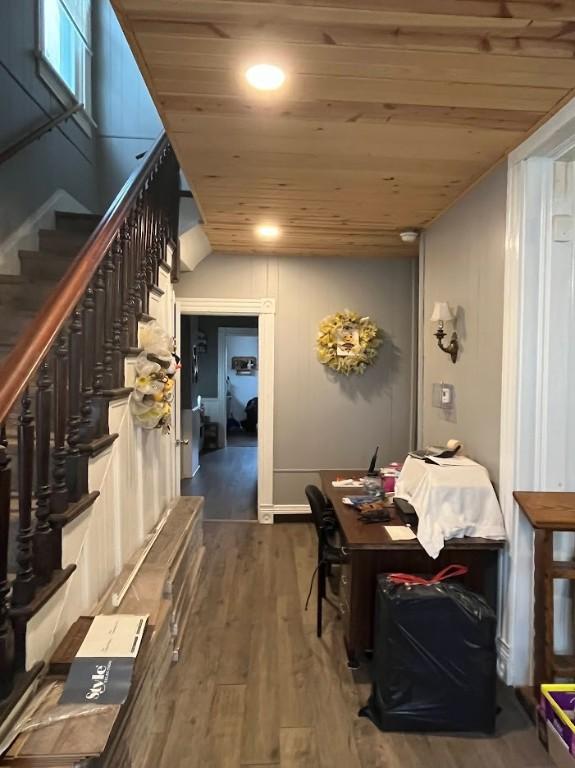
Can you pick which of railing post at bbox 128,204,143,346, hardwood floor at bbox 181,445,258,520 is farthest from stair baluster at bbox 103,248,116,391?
hardwood floor at bbox 181,445,258,520

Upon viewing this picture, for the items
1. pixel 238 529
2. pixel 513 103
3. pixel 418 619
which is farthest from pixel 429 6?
pixel 238 529

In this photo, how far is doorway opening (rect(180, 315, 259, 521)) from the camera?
18.7 feet

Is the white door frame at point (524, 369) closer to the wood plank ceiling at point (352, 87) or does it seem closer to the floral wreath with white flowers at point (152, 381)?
the wood plank ceiling at point (352, 87)

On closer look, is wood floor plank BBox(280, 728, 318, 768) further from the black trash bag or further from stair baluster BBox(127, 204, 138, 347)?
stair baluster BBox(127, 204, 138, 347)

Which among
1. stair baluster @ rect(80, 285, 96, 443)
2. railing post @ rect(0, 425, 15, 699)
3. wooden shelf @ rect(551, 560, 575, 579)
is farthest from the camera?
wooden shelf @ rect(551, 560, 575, 579)

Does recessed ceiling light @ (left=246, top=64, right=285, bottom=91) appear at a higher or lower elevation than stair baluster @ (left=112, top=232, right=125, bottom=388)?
higher

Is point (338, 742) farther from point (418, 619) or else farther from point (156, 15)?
point (156, 15)

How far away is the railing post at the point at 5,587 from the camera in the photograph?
A: 49.5 inches

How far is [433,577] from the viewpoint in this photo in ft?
7.39

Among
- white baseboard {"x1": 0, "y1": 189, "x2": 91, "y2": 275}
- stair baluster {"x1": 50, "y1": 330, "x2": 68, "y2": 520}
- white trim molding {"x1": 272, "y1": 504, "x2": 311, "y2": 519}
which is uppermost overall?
white baseboard {"x1": 0, "y1": 189, "x2": 91, "y2": 275}

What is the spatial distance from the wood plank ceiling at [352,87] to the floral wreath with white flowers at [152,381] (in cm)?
94

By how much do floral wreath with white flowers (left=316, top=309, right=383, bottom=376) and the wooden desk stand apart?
2.24m

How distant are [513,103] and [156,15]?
1.31 m

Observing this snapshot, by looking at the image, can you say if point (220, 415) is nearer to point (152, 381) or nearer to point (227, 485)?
point (227, 485)
